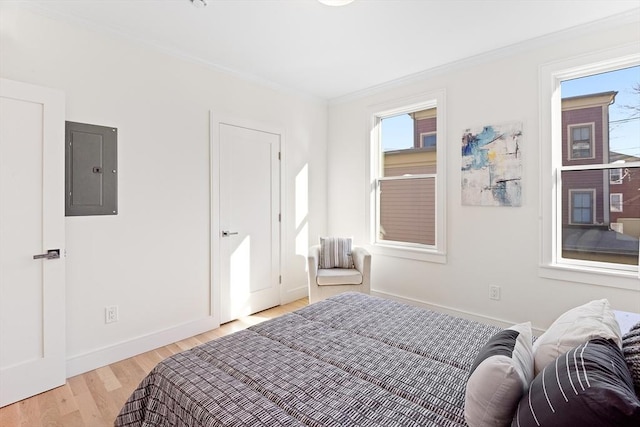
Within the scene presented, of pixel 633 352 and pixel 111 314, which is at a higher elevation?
pixel 633 352

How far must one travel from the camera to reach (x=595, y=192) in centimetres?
267

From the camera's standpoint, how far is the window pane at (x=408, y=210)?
3635 millimetres

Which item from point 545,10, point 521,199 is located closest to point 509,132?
point 521,199

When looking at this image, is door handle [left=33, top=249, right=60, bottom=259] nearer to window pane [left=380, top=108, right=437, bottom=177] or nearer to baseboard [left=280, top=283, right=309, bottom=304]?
baseboard [left=280, top=283, right=309, bottom=304]

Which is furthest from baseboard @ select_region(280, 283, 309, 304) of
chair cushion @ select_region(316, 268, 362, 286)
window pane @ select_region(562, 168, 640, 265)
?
window pane @ select_region(562, 168, 640, 265)

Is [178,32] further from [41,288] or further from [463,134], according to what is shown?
[463,134]

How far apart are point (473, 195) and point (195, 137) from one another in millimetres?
2705

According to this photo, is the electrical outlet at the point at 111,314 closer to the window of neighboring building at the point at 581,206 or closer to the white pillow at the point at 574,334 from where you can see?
the white pillow at the point at 574,334

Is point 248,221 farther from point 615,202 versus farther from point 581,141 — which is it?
point 615,202

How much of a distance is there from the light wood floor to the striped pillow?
183 cm

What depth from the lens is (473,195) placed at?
10.4 ft

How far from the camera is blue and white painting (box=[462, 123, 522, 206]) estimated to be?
290 centimetres

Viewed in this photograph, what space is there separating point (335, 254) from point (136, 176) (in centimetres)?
213

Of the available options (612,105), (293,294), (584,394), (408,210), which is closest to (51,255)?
(293,294)
